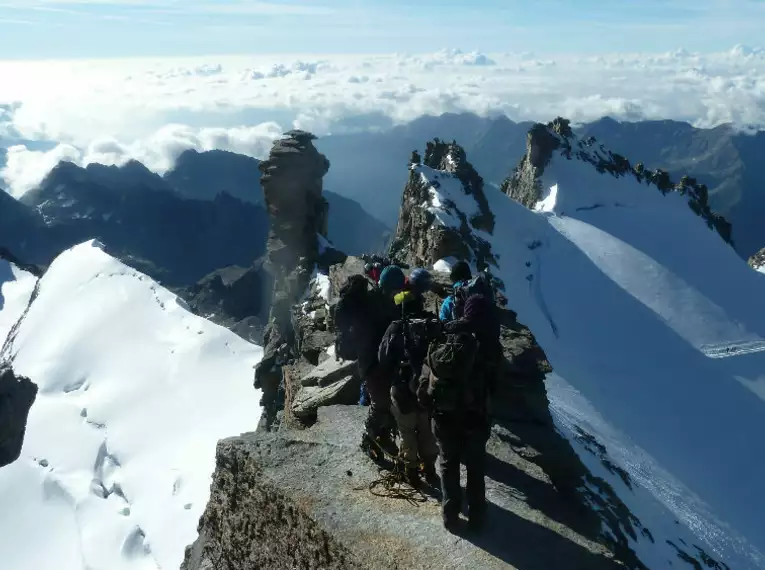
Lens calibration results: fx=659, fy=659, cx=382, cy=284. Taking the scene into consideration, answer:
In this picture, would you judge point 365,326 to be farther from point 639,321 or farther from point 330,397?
point 639,321

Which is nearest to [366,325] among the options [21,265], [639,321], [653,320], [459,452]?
[459,452]

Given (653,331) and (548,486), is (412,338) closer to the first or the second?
(548,486)

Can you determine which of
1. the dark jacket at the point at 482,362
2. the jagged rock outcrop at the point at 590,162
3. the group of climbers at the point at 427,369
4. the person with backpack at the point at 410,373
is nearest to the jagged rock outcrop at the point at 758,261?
the jagged rock outcrop at the point at 590,162

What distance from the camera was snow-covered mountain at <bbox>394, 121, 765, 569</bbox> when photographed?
20.7m

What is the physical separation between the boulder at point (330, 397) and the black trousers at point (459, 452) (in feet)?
16.0

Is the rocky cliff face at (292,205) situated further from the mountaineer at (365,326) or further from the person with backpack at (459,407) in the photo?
the person with backpack at (459,407)

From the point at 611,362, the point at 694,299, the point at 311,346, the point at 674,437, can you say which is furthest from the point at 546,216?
the point at 311,346

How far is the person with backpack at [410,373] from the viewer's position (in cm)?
838

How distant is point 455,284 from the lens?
31.8 ft

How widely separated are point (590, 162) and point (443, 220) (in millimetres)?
25708

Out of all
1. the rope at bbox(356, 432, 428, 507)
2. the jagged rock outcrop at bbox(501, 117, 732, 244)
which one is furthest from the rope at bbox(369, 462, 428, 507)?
the jagged rock outcrop at bbox(501, 117, 732, 244)

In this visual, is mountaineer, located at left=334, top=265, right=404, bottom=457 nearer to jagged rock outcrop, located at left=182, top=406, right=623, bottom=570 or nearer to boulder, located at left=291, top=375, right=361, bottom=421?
jagged rock outcrop, located at left=182, top=406, right=623, bottom=570

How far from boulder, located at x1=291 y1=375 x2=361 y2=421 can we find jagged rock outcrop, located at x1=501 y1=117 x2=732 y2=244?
46488 mm

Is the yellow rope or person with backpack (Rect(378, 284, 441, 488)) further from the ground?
person with backpack (Rect(378, 284, 441, 488))
